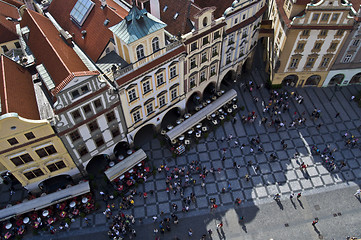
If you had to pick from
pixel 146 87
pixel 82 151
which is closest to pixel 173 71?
pixel 146 87

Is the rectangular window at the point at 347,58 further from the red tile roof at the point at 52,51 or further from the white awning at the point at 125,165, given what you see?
the red tile roof at the point at 52,51

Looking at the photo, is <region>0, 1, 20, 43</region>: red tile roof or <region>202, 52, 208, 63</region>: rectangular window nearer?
<region>202, 52, 208, 63</region>: rectangular window

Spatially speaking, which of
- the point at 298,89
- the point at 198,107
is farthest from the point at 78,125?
the point at 298,89

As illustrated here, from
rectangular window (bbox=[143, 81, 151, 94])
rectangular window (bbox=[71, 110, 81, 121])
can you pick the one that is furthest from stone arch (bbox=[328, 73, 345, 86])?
rectangular window (bbox=[71, 110, 81, 121])

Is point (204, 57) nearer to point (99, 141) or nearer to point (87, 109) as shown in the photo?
point (87, 109)

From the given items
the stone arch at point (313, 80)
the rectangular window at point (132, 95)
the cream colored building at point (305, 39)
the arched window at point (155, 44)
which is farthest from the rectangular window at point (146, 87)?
the stone arch at point (313, 80)

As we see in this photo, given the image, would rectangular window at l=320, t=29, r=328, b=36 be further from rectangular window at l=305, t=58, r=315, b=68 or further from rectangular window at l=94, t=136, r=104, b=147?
rectangular window at l=94, t=136, r=104, b=147

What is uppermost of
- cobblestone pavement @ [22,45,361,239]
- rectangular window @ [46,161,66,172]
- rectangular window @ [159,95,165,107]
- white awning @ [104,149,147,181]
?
rectangular window @ [159,95,165,107]
